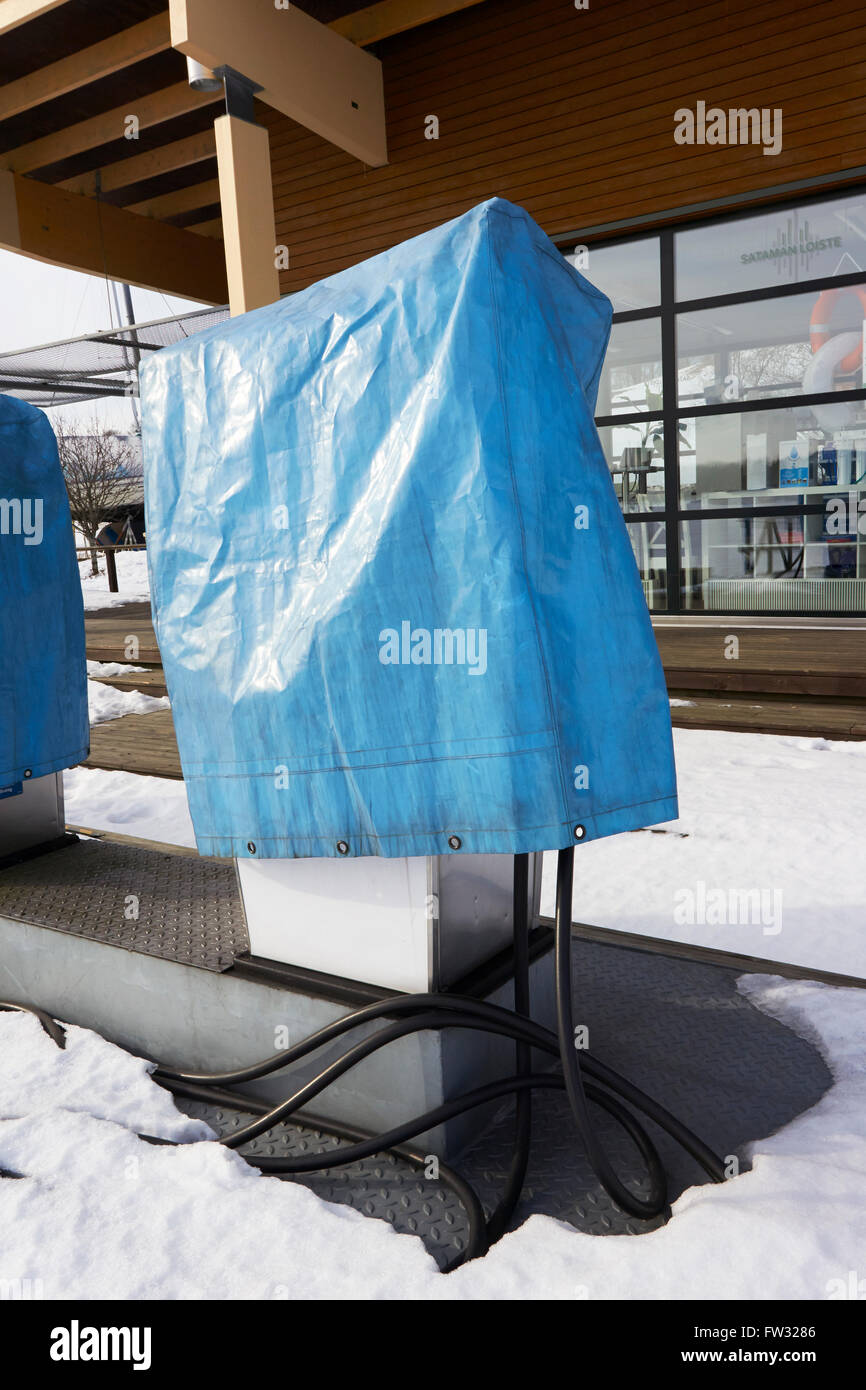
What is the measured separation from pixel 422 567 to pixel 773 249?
6.94m

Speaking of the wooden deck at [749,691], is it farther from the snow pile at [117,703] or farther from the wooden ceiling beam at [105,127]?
the wooden ceiling beam at [105,127]

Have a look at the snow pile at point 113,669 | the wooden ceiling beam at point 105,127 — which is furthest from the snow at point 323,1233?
the wooden ceiling beam at point 105,127

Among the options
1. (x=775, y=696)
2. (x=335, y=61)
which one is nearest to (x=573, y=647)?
(x=775, y=696)

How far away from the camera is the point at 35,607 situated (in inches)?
105

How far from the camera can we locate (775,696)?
5609 mm

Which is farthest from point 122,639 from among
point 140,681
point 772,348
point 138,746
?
point 772,348

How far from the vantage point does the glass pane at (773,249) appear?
6895mm

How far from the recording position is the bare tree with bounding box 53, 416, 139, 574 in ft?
63.6

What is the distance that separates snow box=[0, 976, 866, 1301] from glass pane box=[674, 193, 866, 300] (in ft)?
22.2

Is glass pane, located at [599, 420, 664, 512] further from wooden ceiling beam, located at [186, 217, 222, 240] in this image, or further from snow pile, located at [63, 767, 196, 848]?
wooden ceiling beam, located at [186, 217, 222, 240]

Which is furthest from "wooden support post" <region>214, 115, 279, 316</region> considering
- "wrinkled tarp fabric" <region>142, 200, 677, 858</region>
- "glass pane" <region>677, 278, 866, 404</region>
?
"wrinkled tarp fabric" <region>142, 200, 677, 858</region>

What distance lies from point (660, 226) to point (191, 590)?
6947 mm

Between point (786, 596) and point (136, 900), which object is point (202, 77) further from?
point (136, 900)
